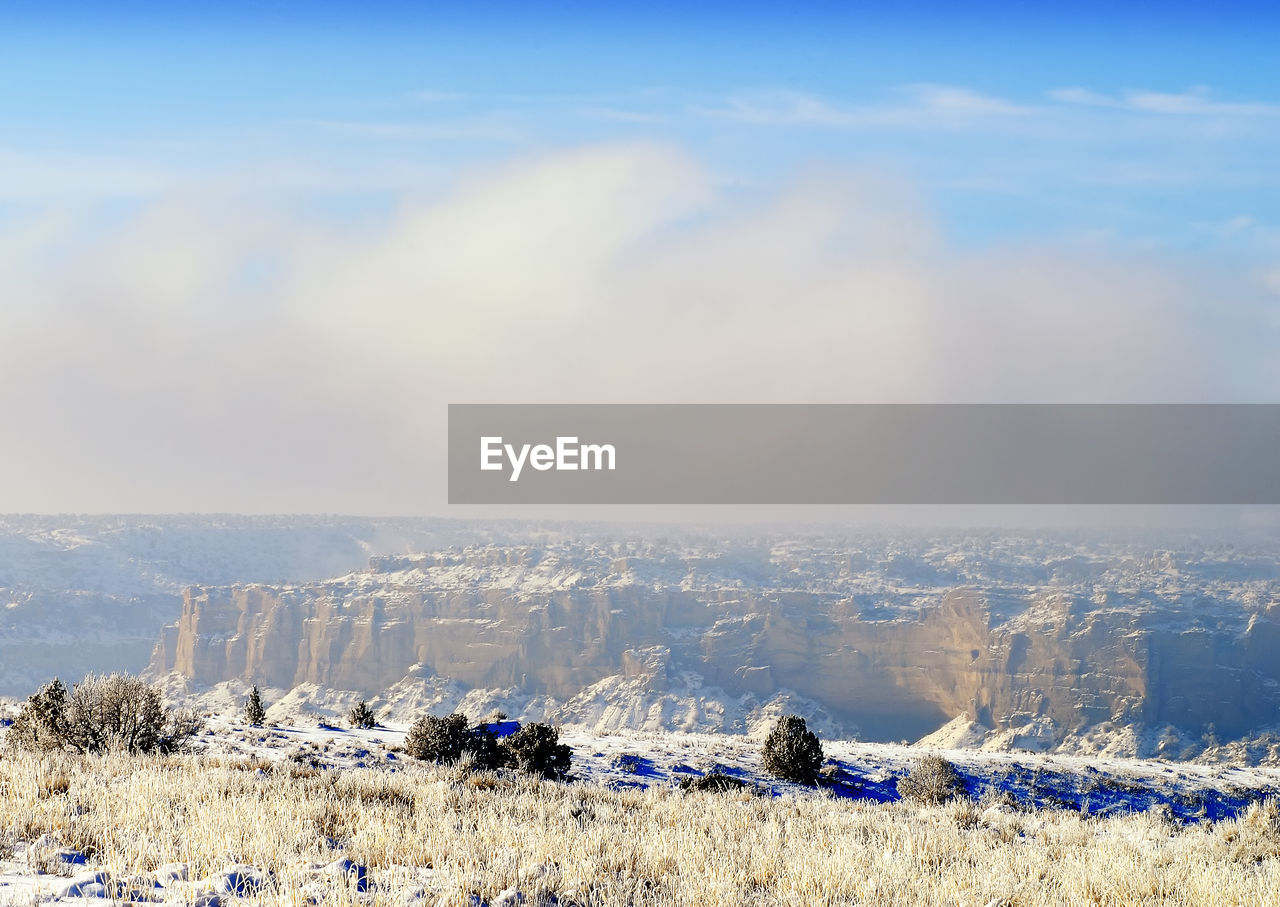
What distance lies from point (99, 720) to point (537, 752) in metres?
8.92

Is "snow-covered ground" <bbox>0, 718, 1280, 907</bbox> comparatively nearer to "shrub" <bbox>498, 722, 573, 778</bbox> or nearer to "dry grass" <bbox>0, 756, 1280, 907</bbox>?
"shrub" <bbox>498, 722, 573, 778</bbox>

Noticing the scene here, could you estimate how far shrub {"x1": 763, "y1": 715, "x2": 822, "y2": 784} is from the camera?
80.8ft

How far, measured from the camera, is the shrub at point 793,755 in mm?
24641

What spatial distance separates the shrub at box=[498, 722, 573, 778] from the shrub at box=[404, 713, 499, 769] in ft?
1.19

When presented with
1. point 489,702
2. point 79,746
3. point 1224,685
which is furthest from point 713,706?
point 79,746

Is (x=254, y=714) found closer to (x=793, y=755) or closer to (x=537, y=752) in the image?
(x=537, y=752)

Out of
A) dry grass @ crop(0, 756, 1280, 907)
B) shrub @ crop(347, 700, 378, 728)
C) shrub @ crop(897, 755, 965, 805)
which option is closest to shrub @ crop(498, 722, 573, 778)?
dry grass @ crop(0, 756, 1280, 907)

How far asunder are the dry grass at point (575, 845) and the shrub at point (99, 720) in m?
2.86

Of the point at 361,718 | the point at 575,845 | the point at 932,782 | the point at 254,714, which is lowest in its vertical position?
the point at 361,718

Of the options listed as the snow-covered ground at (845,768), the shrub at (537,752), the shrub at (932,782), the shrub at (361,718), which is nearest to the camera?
the snow-covered ground at (845,768)

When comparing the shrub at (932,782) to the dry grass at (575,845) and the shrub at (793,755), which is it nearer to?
the shrub at (793,755)

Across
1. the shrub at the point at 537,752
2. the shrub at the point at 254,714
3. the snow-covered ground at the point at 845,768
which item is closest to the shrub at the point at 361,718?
the snow-covered ground at the point at 845,768

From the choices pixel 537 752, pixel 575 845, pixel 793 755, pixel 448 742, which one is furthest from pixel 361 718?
pixel 575 845

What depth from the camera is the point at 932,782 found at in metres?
24.7
